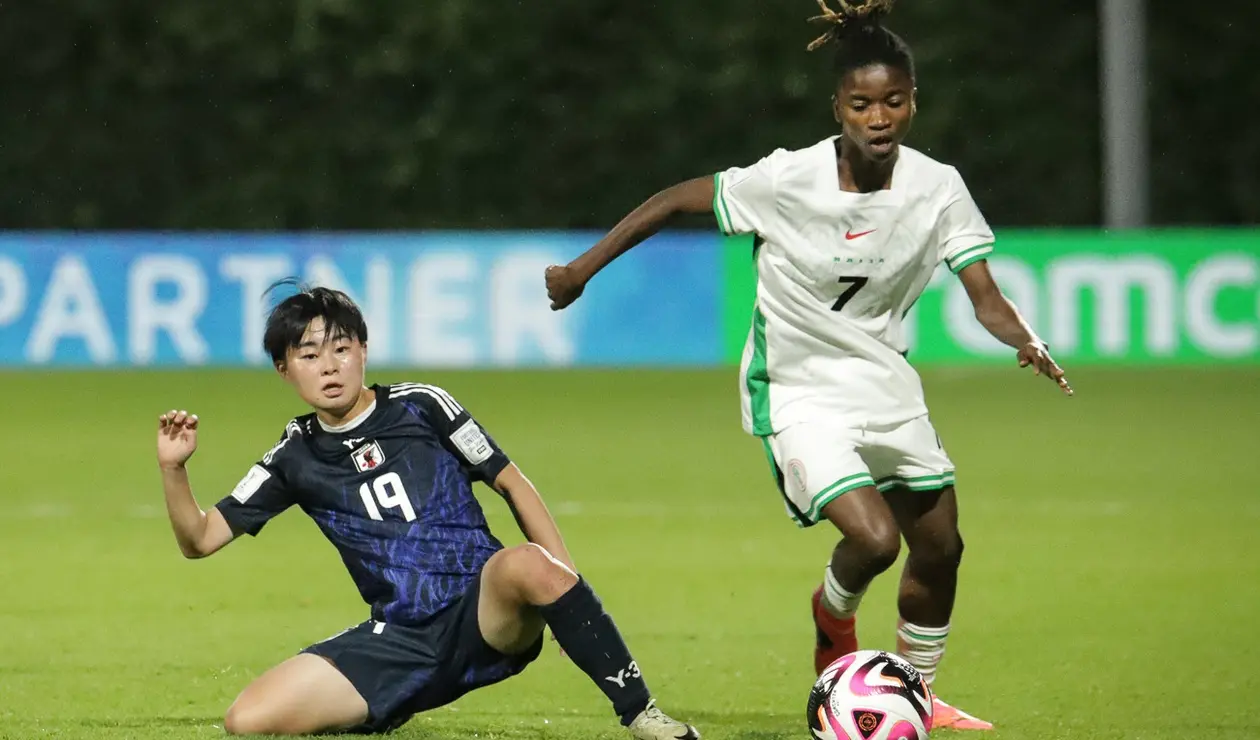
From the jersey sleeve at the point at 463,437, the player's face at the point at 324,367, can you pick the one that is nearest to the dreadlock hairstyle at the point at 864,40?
the jersey sleeve at the point at 463,437

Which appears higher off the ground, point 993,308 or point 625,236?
point 625,236

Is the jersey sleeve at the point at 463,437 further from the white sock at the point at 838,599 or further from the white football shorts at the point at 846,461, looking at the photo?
the white sock at the point at 838,599

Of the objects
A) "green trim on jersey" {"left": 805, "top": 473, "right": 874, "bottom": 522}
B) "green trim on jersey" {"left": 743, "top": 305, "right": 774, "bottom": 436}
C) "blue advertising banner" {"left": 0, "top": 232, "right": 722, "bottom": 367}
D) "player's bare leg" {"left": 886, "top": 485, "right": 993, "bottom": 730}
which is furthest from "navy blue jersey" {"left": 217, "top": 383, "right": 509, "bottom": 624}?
"blue advertising banner" {"left": 0, "top": 232, "right": 722, "bottom": 367}

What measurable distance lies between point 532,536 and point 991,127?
1895 centimetres

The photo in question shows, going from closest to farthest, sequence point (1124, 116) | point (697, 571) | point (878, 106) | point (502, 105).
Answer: point (878, 106) < point (697, 571) < point (1124, 116) < point (502, 105)

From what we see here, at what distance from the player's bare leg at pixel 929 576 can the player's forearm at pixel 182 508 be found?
1921 mm

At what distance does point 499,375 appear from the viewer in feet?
55.8

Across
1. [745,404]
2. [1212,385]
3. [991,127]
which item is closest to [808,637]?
[745,404]

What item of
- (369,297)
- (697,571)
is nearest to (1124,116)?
(369,297)

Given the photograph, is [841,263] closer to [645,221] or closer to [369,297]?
[645,221]

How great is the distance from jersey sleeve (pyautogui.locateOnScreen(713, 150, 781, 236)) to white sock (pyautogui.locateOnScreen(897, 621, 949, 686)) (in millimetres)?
1224

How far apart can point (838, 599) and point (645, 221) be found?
1.24m

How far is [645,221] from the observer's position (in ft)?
18.3

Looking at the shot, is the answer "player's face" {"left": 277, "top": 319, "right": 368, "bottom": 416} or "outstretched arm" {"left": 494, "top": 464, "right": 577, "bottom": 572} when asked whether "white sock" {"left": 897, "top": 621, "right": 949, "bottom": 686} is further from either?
"player's face" {"left": 277, "top": 319, "right": 368, "bottom": 416}
